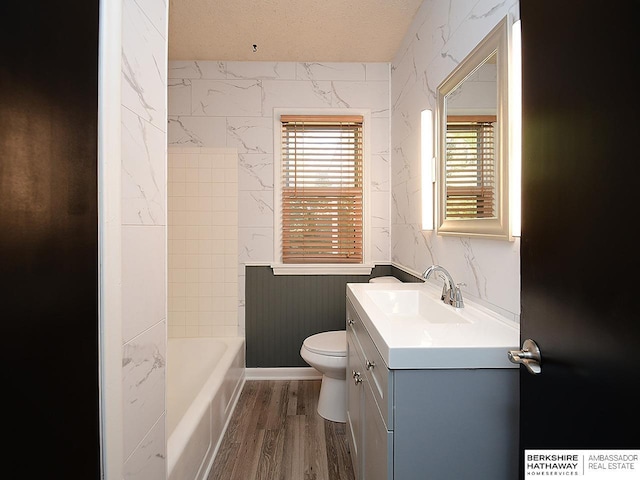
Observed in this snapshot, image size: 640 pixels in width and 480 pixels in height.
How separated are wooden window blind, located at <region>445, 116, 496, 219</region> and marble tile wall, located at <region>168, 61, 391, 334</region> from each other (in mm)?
1337

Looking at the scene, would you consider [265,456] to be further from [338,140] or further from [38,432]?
[338,140]

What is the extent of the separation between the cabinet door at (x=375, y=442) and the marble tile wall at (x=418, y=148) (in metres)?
0.56

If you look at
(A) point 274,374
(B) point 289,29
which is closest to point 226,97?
(B) point 289,29

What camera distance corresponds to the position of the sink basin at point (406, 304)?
1714mm

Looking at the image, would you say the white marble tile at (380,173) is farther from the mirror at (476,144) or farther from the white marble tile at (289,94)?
the mirror at (476,144)

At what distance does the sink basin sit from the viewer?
67.5 inches

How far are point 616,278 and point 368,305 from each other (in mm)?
1029

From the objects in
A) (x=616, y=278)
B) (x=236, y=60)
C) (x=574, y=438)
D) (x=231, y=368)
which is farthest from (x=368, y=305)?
(x=236, y=60)

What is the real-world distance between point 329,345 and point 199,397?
2.70ft

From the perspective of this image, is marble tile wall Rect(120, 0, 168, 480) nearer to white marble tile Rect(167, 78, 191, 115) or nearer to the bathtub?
the bathtub

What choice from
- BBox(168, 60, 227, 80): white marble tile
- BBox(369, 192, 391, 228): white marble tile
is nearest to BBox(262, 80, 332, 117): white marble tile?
BBox(168, 60, 227, 80): white marble tile

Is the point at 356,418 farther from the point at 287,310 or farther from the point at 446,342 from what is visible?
the point at 287,310

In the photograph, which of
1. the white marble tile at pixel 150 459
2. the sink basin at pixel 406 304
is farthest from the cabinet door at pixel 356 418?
the white marble tile at pixel 150 459

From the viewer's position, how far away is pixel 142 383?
1068 millimetres
